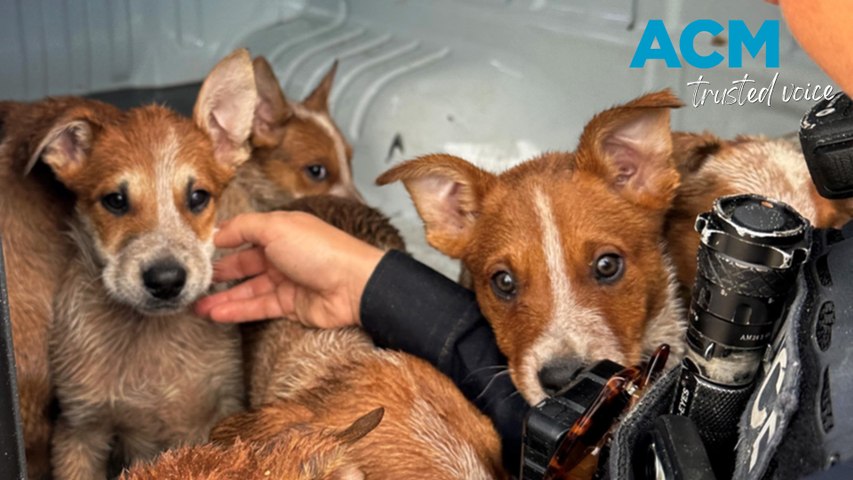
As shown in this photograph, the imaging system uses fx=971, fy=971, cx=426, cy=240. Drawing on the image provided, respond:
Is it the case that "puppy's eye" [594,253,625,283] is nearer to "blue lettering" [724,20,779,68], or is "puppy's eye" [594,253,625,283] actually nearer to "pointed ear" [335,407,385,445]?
"pointed ear" [335,407,385,445]

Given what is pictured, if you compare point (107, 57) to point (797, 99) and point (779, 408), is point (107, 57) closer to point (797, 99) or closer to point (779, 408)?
point (797, 99)

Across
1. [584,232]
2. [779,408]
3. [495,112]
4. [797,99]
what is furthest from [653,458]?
[495,112]

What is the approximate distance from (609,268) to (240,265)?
4.63 feet

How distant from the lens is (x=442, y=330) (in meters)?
2.79

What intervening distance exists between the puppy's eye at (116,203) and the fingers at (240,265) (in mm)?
442

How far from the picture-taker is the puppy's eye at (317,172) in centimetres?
460

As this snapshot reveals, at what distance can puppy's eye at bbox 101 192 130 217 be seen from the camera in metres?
3.05

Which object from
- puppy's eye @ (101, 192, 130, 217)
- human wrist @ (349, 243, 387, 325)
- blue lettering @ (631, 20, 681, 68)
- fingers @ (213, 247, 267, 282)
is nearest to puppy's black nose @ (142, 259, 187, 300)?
puppy's eye @ (101, 192, 130, 217)

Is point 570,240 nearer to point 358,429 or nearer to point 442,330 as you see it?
point 442,330

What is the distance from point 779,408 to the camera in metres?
1.45

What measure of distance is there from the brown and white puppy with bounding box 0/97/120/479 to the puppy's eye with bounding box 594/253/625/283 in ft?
5.38

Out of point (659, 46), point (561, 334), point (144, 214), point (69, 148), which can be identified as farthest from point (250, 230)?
point (659, 46)

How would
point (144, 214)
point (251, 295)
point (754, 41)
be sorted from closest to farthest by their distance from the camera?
point (144, 214), point (251, 295), point (754, 41)

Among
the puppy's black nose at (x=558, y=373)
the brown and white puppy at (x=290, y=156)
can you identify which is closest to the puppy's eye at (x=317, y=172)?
the brown and white puppy at (x=290, y=156)
